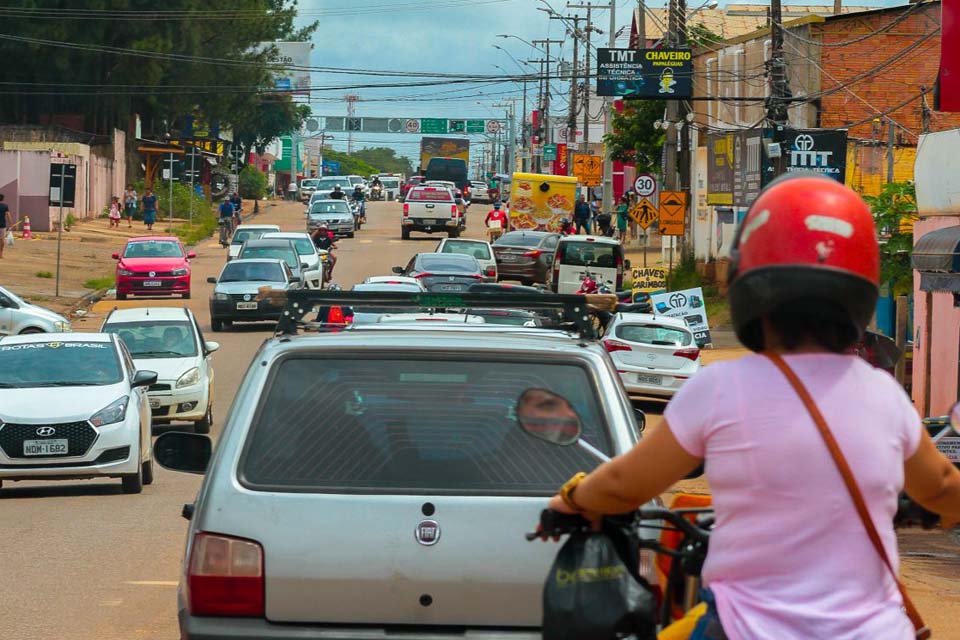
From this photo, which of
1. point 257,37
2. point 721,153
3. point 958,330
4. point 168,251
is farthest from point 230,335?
point 257,37

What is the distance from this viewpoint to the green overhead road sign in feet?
489

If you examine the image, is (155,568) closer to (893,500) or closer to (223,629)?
(223,629)

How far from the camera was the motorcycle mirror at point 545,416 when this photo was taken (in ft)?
12.0

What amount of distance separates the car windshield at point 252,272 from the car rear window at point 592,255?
312 inches

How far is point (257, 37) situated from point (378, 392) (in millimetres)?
74882

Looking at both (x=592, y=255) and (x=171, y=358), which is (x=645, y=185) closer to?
(x=592, y=255)

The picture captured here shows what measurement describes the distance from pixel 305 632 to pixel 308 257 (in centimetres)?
3695

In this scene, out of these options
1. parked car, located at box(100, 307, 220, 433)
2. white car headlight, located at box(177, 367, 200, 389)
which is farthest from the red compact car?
white car headlight, located at box(177, 367, 200, 389)

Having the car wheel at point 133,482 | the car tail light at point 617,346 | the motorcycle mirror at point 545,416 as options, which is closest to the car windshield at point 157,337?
the car tail light at point 617,346

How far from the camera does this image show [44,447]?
15344 millimetres

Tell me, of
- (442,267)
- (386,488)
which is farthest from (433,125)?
(386,488)

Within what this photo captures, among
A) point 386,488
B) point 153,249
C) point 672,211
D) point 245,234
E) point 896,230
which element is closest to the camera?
point 386,488

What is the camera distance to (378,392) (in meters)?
5.31

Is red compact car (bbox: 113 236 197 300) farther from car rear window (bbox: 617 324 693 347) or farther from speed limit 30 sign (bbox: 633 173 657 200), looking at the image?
car rear window (bbox: 617 324 693 347)
